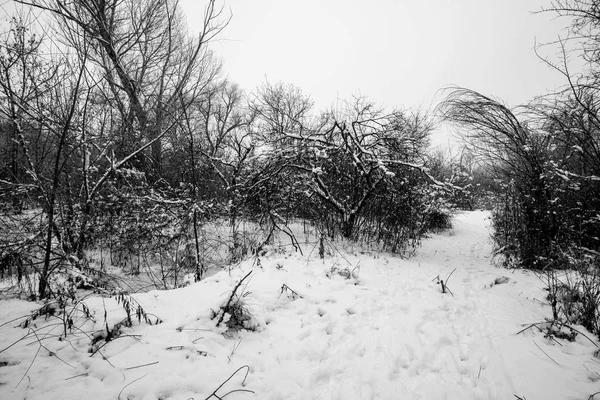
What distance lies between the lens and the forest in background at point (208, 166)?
139 inches

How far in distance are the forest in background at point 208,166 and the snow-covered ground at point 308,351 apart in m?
0.79

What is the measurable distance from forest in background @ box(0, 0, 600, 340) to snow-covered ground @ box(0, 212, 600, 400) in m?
0.79

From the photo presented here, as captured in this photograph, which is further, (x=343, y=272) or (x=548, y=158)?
(x=548, y=158)

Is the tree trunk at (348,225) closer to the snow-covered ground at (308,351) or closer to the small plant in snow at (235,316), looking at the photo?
the snow-covered ground at (308,351)

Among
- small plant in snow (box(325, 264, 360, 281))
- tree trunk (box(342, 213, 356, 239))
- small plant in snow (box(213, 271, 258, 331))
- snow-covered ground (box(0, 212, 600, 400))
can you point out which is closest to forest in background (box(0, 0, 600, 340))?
tree trunk (box(342, 213, 356, 239))

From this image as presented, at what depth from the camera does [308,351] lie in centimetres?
244

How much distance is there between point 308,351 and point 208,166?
7.02 meters

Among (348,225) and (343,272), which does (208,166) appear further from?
(343,272)

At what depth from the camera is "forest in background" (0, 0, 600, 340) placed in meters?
3.52

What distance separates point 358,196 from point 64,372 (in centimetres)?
608

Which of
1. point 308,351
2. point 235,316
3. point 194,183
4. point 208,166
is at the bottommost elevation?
point 308,351

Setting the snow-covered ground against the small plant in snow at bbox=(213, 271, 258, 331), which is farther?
the small plant in snow at bbox=(213, 271, 258, 331)

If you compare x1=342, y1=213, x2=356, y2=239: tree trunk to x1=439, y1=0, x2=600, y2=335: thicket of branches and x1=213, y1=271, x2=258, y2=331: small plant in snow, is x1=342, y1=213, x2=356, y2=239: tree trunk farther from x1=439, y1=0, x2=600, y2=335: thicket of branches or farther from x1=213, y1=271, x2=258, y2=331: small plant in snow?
x1=213, y1=271, x2=258, y2=331: small plant in snow

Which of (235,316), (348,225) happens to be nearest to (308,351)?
(235,316)
